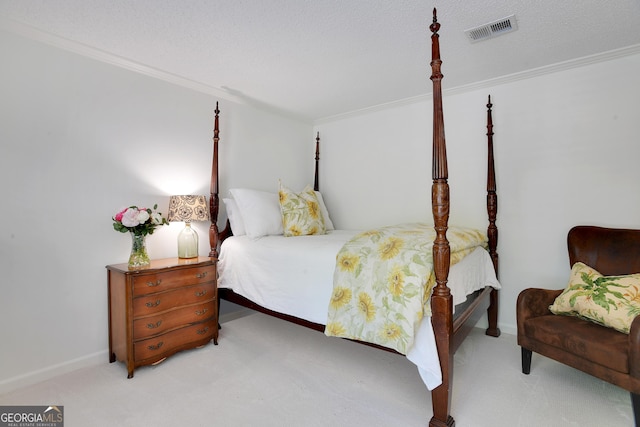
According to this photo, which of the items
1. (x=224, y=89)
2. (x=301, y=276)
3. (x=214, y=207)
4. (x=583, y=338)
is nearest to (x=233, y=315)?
(x=214, y=207)

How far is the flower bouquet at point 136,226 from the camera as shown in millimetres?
2223

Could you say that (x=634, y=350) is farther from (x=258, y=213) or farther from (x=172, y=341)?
(x=172, y=341)

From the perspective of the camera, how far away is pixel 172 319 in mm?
2359

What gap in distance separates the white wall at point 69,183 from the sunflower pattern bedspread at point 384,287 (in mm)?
1774

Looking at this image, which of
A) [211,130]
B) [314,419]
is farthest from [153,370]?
[211,130]

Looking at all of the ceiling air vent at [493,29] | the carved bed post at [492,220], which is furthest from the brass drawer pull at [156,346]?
the ceiling air vent at [493,29]

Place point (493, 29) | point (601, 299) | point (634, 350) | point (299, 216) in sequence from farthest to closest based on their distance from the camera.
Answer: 1. point (299, 216)
2. point (493, 29)
3. point (601, 299)
4. point (634, 350)

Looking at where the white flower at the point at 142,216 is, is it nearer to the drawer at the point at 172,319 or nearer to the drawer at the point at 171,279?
the drawer at the point at 171,279

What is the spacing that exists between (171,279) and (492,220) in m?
2.74

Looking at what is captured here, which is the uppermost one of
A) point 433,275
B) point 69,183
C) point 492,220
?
point 69,183

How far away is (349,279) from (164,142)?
2.08 metres

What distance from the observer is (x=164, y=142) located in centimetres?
278

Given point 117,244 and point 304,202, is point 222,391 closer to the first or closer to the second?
point 117,244

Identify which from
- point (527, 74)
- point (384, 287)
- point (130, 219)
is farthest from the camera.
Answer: point (527, 74)
